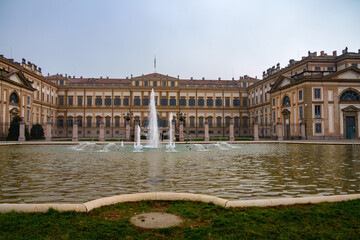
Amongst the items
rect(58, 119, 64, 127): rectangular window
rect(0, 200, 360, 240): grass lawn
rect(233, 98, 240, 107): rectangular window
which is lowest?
rect(0, 200, 360, 240): grass lawn

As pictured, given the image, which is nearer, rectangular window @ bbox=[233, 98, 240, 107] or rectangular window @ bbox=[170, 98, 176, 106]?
rectangular window @ bbox=[170, 98, 176, 106]

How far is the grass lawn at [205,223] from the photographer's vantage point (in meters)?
3.54

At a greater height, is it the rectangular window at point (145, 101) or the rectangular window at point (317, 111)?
the rectangular window at point (145, 101)

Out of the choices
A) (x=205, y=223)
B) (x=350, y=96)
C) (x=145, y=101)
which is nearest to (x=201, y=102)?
(x=145, y=101)

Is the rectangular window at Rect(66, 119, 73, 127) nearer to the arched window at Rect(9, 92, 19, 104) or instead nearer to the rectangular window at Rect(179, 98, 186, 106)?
the arched window at Rect(9, 92, 19, 104)

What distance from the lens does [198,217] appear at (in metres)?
4.28

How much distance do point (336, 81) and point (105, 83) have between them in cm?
4373

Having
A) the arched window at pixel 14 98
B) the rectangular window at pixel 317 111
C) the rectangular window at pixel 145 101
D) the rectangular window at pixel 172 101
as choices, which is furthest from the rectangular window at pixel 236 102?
the arched window at pixel 14 98

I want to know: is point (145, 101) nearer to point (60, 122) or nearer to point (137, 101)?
point (137, 101)

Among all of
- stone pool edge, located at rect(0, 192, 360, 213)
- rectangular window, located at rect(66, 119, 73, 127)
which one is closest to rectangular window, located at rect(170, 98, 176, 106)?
rectangular window, located at rect(66, 119, 73, 127)

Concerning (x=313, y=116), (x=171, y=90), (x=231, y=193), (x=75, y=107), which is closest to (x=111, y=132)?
(x=75, y=107)

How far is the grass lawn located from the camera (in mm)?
3535

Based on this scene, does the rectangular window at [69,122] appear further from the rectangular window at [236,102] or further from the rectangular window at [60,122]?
the rectangular window at [236,102]

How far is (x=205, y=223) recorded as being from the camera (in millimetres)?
4020
